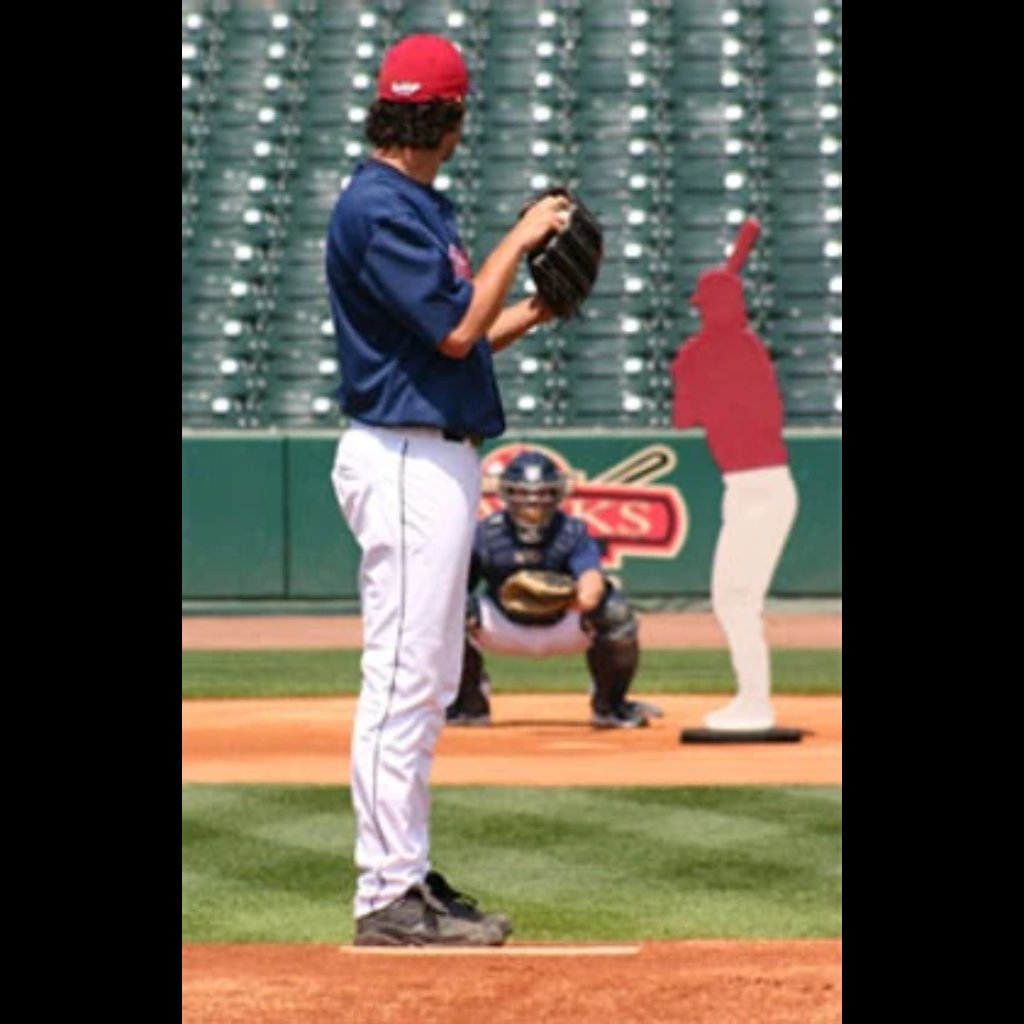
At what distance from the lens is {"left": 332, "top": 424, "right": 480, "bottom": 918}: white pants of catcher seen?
5750 mm

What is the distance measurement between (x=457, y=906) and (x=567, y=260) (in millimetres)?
1458

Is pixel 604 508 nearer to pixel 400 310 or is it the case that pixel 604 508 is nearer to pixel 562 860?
pixel 562 860

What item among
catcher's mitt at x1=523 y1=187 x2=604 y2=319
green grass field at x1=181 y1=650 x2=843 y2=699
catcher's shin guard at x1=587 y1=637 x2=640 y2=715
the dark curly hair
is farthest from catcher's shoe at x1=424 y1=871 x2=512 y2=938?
green grass field at x1=181 y1=650 x2=843 y2=699

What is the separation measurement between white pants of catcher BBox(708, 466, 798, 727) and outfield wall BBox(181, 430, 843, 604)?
30.7 ft

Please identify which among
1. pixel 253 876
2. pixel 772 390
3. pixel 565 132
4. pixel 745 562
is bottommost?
pixel 253 876

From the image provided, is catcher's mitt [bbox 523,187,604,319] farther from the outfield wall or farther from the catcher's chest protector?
the outfield wall

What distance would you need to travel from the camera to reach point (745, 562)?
35.8ft

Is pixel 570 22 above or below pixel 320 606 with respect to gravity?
above

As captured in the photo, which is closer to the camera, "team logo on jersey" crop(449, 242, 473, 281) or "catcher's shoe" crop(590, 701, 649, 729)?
"team logo on jersey" crop(449, 242, 473, 281)

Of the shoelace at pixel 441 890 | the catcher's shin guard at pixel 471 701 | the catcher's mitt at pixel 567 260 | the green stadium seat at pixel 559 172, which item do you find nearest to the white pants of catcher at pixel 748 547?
the catcher's shin guard at pixel 471 701

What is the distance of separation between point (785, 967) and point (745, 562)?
5.47 m
